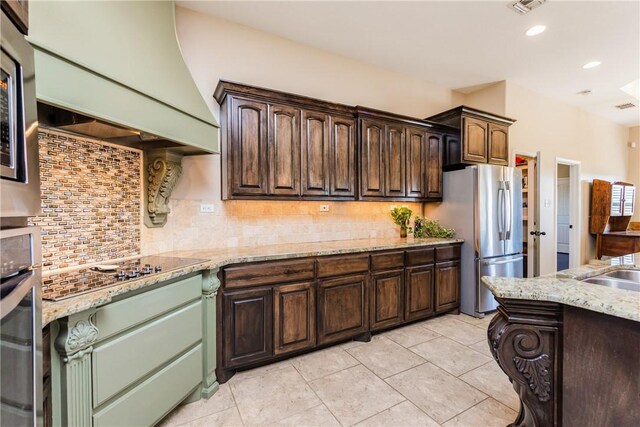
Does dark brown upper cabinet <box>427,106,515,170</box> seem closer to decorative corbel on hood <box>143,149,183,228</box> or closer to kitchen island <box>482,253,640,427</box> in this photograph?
kitchen island <box>482,253,640,427</box>

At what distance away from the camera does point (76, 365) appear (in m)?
1.23

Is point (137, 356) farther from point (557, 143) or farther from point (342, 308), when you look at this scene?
point (557, 143)

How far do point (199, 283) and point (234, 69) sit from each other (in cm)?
218

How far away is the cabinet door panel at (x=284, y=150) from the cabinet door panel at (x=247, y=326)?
3.27 feet

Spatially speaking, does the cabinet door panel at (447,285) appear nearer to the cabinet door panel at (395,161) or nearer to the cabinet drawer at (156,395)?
the cabinet door panel at (395,161)

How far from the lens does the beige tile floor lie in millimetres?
1818

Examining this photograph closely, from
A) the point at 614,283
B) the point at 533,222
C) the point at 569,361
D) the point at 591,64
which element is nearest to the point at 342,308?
the point at 569,361

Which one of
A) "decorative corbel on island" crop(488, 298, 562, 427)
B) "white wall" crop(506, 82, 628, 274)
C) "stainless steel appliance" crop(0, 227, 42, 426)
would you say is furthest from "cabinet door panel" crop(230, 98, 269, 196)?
"white wall" crop(506, 82, 628, 274)

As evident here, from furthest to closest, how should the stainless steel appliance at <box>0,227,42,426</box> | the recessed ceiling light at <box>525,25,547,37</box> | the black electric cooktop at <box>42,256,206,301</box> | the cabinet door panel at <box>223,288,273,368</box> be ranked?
the recessed ceiling light at <box>525,25,547,37</box>
the cabinet door panel at <box>223,288,273,368</box>
the black electric cooktop at <box>42,256,206,301</box>
the stainless steel appliance at <box>0,227,42,426</box>

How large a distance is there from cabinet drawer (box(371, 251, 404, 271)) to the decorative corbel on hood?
1.96 meters

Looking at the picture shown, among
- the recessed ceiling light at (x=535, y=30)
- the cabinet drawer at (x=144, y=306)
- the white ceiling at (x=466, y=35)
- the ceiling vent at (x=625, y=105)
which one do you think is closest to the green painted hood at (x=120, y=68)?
the cabinet drawer at (x=144, y=306)

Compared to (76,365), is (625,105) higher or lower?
higher

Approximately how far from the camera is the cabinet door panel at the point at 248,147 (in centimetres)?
257

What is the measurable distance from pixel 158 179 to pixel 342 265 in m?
1.75
